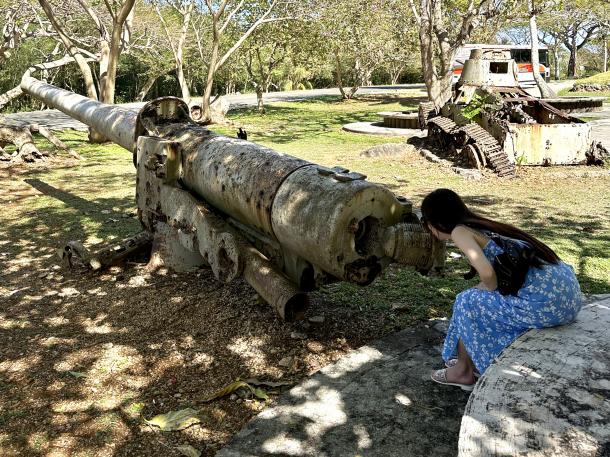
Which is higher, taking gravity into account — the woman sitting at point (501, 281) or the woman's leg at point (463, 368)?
the woman sitting at point (501, 281)

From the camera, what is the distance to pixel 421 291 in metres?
5.52

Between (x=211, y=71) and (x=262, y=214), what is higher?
(x=211, y=71)

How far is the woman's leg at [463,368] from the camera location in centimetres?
357

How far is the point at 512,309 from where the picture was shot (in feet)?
10.5

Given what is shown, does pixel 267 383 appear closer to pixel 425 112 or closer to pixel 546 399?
pixel 546 399

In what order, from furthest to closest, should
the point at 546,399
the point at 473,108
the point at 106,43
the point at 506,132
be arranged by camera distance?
the point at 106,43 < the point at 473,108 < the point at 506,132 < the point at 546,399

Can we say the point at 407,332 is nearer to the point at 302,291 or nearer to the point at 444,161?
the point at 302,291

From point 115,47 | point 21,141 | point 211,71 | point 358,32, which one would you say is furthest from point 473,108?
point 358,32

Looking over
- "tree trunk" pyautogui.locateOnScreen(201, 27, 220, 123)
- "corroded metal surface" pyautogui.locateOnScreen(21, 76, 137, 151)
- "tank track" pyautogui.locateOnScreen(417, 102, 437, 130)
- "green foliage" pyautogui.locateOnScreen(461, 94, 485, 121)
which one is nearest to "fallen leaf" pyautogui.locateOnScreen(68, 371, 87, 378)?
"corroded metal surface" pyautogui.locateOnScreen(21, 76, 137, 151)

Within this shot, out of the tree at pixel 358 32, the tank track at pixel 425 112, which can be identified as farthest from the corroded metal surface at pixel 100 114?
the tree at pixel 358 32

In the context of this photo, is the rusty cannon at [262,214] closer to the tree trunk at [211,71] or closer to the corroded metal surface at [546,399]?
the corroded metal surface at [546,399]

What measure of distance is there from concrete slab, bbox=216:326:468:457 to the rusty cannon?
0.59 metres

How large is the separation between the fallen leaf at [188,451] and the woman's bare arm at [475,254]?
1707 mm

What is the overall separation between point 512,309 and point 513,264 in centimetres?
24
